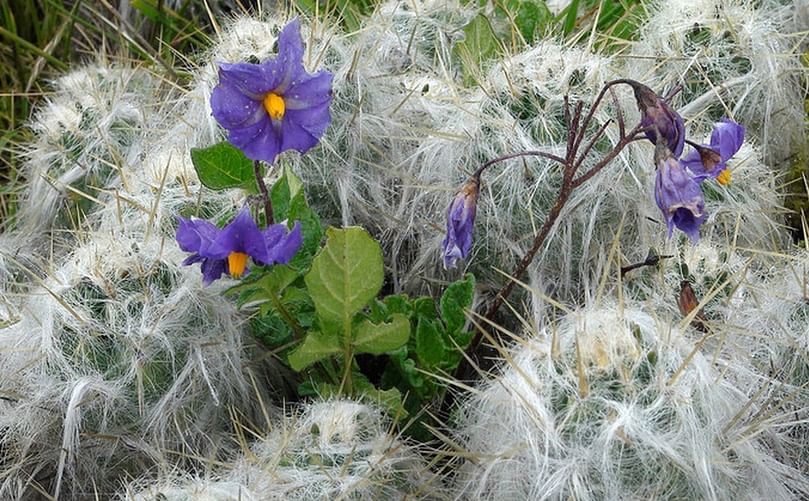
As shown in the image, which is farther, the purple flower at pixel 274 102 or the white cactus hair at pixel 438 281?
the purple flower at pixel 274 102

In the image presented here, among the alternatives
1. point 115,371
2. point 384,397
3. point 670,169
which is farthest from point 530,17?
point 115,371

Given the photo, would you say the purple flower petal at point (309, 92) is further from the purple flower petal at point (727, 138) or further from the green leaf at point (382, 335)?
the purple flower petal at point (727, 138)

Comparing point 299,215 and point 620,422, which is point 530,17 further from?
point 620,422

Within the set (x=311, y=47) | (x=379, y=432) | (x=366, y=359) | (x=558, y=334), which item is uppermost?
(x=311, y=47)

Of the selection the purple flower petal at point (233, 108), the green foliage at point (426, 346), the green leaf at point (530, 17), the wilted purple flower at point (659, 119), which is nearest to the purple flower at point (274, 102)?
the purple flower petal at point (233, 108)

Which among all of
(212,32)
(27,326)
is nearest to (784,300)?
(27,326)

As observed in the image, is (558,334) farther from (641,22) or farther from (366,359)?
(641,22)
